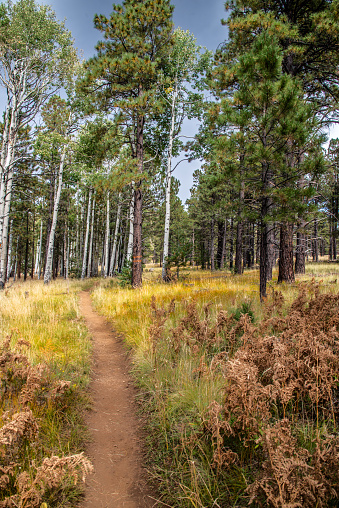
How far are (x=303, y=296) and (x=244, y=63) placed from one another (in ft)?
19.1

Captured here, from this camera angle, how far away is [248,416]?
6.70 ft

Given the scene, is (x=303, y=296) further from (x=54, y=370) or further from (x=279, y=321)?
(x=54, y=370)

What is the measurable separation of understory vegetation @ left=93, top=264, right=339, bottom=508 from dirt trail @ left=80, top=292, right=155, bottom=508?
0.62ft

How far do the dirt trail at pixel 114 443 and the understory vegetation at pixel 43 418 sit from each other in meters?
0.18

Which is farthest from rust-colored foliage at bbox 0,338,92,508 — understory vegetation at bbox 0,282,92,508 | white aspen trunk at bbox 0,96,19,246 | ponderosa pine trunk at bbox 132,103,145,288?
white aspen trunk at bbox 0,96,19,246

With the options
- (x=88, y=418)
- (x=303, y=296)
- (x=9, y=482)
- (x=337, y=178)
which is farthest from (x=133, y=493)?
(x=337, y=178)

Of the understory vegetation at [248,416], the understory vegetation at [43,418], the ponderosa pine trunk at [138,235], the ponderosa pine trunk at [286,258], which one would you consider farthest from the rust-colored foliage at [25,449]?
the ponderosa pine trunk at [286,258]

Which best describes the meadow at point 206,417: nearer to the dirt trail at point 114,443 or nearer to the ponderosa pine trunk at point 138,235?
the dirt trail at point 114,443

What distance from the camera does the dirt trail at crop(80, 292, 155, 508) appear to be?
2.23 metres

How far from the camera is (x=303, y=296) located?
4727 mm

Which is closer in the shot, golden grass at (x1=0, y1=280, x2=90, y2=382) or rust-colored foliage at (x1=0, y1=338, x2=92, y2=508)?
rust-colored foliage at (x1=0, y1=338, x2=92, y2=508)

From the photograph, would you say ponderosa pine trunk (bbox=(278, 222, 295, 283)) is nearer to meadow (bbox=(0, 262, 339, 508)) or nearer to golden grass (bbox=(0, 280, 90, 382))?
meadow (bbox=(0, 262, 339, 508))

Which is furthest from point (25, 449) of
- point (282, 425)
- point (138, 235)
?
point (138, 235)

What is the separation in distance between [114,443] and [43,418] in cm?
83
